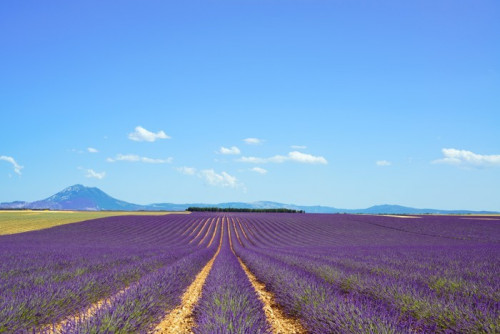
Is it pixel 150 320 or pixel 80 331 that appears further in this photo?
pixel 150 320

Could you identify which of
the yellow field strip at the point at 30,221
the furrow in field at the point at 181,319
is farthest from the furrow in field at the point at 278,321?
the yellow field strip at the point at 30,221

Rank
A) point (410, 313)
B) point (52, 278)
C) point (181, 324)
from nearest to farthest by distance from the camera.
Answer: point (410, 313)
point (181, 324)
point (52, 278)

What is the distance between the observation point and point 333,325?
3.61 meters

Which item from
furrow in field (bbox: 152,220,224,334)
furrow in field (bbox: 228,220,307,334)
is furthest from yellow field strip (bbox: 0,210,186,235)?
furrow in field (bbox: 228,220,307,334)

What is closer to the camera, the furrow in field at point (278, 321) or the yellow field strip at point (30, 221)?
the furrow in field at point (278, 321)

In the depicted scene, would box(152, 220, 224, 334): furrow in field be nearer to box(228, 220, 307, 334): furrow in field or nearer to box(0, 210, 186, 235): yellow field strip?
box(228, 220, 307, 334): furrow in field

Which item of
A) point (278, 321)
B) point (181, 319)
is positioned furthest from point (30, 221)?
point (278, 321)

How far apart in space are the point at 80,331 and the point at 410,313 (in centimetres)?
428

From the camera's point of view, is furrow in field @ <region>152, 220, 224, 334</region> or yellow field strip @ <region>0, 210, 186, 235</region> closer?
furrow in field @ <region>152, 220, 224, 334</region>

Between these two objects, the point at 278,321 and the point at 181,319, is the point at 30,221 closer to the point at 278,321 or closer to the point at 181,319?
the point at 181,319

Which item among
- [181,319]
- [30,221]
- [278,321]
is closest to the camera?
[278,321]

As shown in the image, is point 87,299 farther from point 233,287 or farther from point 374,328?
point 374,328

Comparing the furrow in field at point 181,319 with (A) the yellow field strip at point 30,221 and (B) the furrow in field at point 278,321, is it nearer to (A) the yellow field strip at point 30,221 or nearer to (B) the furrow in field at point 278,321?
(B) the furrow in field at point 278,321

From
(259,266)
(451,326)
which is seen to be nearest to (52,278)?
(259,266)
